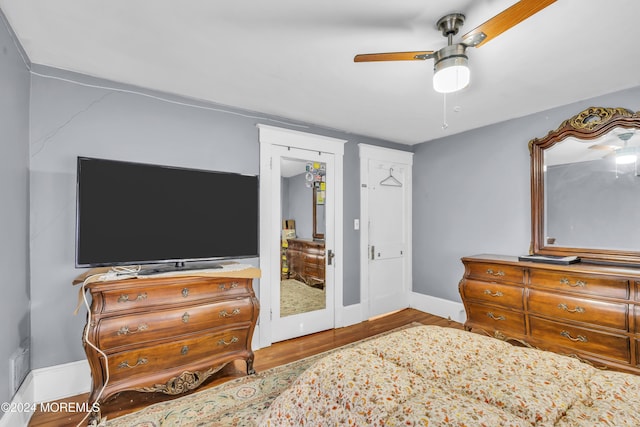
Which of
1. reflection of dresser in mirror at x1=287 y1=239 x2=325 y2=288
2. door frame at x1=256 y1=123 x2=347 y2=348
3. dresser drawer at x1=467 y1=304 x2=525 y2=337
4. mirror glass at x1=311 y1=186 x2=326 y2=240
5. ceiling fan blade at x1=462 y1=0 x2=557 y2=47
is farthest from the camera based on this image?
mirror glass at x1=311 y1=186 x2=326 y2=240

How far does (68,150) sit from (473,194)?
425 centimetres

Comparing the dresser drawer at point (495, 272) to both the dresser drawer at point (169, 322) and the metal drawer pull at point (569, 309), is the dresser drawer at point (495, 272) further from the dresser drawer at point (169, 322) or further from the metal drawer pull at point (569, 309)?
the dresser drawer at point (169, 322)

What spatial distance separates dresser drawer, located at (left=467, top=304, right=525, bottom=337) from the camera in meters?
2.94

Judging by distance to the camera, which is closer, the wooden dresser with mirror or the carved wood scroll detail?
the carved wood scroll detail

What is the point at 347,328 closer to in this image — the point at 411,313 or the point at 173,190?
the point at 411,313

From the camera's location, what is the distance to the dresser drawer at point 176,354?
2.07m

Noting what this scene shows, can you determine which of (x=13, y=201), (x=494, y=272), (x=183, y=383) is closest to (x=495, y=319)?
(x=494, y=272)

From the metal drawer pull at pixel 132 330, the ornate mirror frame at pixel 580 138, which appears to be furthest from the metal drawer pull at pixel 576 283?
the metal drawer pull at pixel 132 330

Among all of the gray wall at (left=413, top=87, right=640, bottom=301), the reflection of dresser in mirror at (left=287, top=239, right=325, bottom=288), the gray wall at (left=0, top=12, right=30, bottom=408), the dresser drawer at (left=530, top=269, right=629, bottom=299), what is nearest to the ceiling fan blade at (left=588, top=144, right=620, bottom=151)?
the gray wall at (left=413, top=87, right=640, bottom=301)

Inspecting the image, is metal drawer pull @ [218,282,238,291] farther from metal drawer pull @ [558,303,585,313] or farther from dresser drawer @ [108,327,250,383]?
metal drawer pull @ [558,303,585,313]

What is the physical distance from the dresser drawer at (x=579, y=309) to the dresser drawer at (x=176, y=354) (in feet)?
8.71

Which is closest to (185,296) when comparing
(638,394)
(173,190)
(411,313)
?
Answer: (173,190)

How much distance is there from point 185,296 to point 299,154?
6.47 ft

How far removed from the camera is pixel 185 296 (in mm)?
2336
